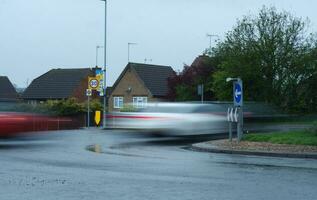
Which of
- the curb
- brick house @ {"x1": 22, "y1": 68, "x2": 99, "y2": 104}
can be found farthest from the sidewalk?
brick house @ {"x1": 22, "y1": 68, "x2": 99, "y2": 104}

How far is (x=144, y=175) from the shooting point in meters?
11.8

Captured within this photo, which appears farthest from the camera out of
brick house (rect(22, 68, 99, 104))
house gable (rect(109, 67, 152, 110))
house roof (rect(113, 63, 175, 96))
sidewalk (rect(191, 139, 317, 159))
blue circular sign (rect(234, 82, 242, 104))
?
brick house (rect(22, 68, 99, 104))

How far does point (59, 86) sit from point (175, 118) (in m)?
53.3

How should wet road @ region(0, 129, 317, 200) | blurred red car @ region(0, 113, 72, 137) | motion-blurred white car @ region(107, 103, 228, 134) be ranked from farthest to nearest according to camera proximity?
motion-blurred white car @ region(107, 103, 228, 134)
blurred red car @ region(0, 113, 72, 137)
wet road @ region(0, 129, 317, 200)

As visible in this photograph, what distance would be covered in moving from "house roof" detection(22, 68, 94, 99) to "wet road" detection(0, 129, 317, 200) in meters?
54.2

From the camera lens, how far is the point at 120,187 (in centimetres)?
1018

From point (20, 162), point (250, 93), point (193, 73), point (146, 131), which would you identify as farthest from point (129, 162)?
point (193, 73)

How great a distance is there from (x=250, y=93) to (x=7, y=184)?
38382 millimetres

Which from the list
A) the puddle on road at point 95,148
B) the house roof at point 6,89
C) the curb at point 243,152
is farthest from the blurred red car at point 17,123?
the house roof at point 6,89

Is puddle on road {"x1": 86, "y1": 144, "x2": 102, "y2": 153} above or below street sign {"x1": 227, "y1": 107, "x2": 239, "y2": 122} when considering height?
below

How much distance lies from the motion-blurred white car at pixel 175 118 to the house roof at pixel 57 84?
49.7 meters

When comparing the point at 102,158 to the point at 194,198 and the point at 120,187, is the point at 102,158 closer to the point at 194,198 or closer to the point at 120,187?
the point at 120,187

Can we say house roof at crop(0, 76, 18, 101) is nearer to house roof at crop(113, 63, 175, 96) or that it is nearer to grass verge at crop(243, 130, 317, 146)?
house roof at crop(113, 63, 175, 96)

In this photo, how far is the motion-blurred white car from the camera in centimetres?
2166
